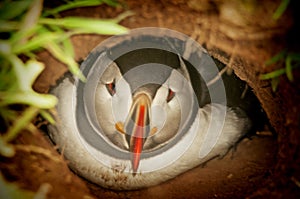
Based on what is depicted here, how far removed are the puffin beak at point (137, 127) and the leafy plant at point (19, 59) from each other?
67 cm

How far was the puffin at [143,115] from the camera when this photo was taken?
1.95 metres

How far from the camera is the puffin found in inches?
76.6

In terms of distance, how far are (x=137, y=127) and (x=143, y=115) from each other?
67mm

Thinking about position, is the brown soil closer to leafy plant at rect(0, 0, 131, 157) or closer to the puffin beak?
leafy plant at rect(0, 0, 131, 157)

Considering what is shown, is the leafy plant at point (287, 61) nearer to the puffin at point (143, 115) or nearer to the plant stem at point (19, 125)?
the puffin at point (143, 115)

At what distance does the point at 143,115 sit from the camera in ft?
5.69

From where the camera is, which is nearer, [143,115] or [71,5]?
[71,5]

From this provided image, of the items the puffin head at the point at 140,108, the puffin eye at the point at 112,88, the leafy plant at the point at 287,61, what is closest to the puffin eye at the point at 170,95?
the puffin head at the point at 140,108

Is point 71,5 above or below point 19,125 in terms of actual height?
above

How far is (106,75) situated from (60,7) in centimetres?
96

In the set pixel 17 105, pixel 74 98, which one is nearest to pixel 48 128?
pixel 74 98

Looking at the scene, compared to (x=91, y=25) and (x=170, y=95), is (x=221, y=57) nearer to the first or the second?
(x=170, y=95)

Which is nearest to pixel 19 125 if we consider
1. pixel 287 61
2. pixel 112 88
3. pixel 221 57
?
pixel 287 61

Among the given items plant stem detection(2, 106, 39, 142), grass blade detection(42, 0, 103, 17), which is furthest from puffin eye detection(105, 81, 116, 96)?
plant stem detection(2, 106, 39, 142)
